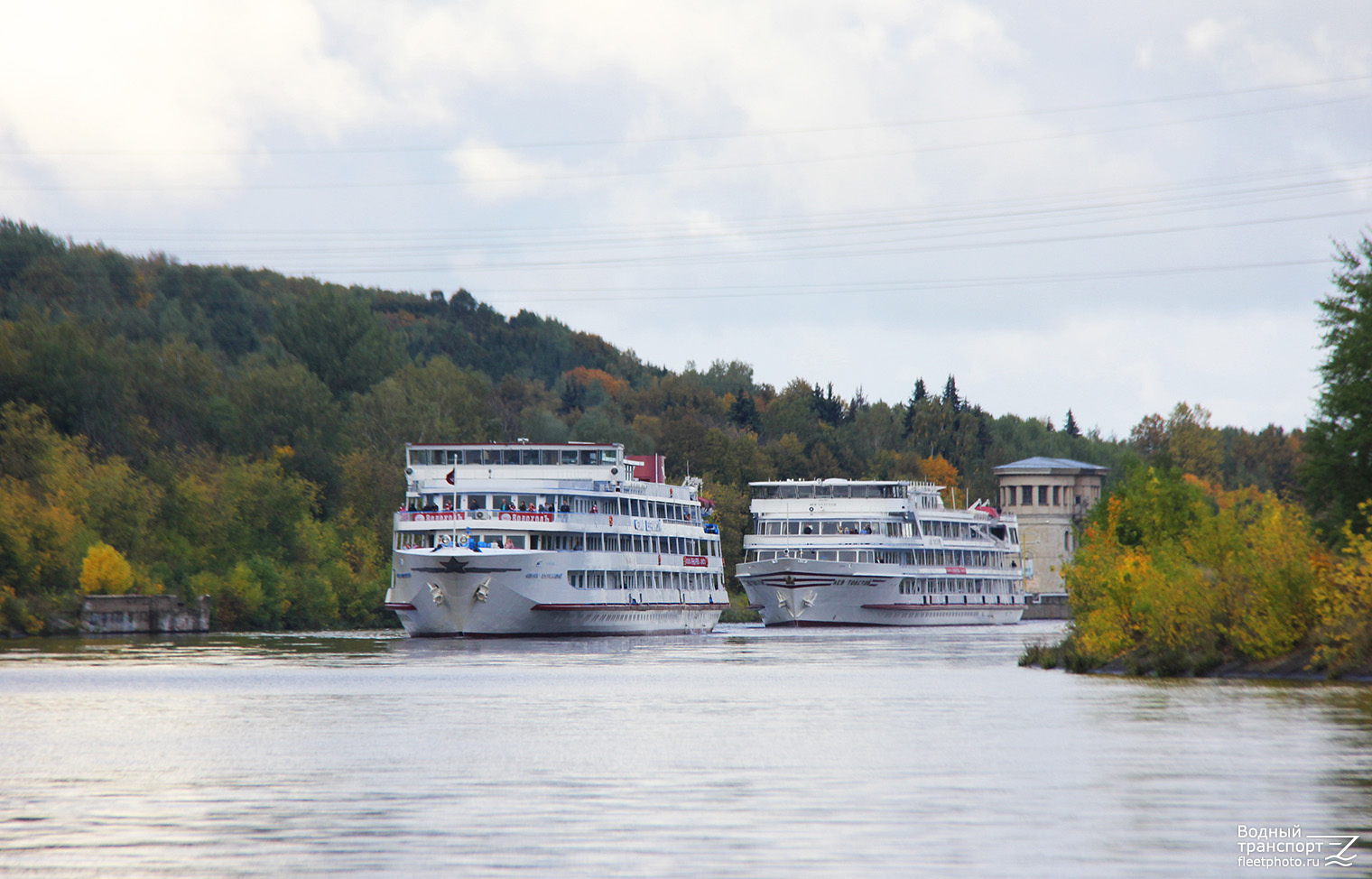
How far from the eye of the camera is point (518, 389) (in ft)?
548

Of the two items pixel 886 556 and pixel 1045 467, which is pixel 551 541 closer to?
pixel 886 556

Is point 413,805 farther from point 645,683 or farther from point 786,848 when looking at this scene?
point 645,683

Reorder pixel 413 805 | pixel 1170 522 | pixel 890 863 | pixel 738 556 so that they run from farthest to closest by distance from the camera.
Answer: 1. pixel 738 556
2. pixel 1170 522
3. pixel 413 805
4. pixel 890 863

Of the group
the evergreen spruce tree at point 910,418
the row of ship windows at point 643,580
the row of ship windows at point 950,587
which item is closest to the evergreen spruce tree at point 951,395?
the evergreen spruce tree at point 910,418

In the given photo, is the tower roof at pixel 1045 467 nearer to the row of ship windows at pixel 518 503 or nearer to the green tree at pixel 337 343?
the green tree at pixel 337 343

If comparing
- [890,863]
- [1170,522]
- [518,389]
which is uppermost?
[518,389]

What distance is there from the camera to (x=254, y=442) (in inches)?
4759

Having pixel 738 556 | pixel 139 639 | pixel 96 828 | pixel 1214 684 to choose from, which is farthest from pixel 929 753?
pixel 738 556

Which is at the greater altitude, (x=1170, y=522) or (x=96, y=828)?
(x=1170, y=522)

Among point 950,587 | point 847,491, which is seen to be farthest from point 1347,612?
point 950,587

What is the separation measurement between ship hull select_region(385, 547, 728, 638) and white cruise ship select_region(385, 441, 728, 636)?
40 millimetres

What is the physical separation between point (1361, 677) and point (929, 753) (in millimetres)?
17002

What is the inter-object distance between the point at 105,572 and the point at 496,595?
2238 centimetres

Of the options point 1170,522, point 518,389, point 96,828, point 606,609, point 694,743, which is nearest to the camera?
point 96,828
